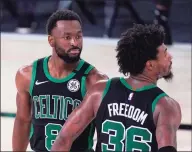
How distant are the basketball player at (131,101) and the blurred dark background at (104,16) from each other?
6342 mm

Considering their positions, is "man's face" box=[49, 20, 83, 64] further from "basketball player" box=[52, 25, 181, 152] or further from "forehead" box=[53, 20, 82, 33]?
"basketball player" box=[52, 25, 181, 152]

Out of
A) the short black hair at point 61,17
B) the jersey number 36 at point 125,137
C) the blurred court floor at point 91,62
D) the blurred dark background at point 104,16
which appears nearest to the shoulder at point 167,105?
the jersey number 36 at point 125,137

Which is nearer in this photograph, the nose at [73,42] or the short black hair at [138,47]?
the short black hair at [138,47]

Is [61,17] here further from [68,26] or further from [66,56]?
[66,56]

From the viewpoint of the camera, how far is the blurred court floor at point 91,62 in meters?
5.17

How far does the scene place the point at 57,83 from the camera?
2.94m

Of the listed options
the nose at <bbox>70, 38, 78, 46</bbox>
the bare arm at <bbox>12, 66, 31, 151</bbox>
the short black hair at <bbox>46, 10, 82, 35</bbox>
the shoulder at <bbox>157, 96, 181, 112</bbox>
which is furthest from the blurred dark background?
the shoulder at <bbox>157, 96, 181, 112</bbox>

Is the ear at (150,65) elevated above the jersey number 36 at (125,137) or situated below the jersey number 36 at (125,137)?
above

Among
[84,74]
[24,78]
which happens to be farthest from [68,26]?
[24,78]

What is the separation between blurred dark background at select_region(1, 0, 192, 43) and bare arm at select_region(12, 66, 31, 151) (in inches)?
219

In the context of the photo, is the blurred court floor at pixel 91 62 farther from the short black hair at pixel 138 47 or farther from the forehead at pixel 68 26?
the short black hair at pixel 138 47

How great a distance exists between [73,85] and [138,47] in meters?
0.75

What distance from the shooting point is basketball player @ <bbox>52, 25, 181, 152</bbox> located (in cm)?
219

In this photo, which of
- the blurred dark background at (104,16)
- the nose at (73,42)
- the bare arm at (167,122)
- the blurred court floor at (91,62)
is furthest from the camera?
the blurred dark background at (104,16)
